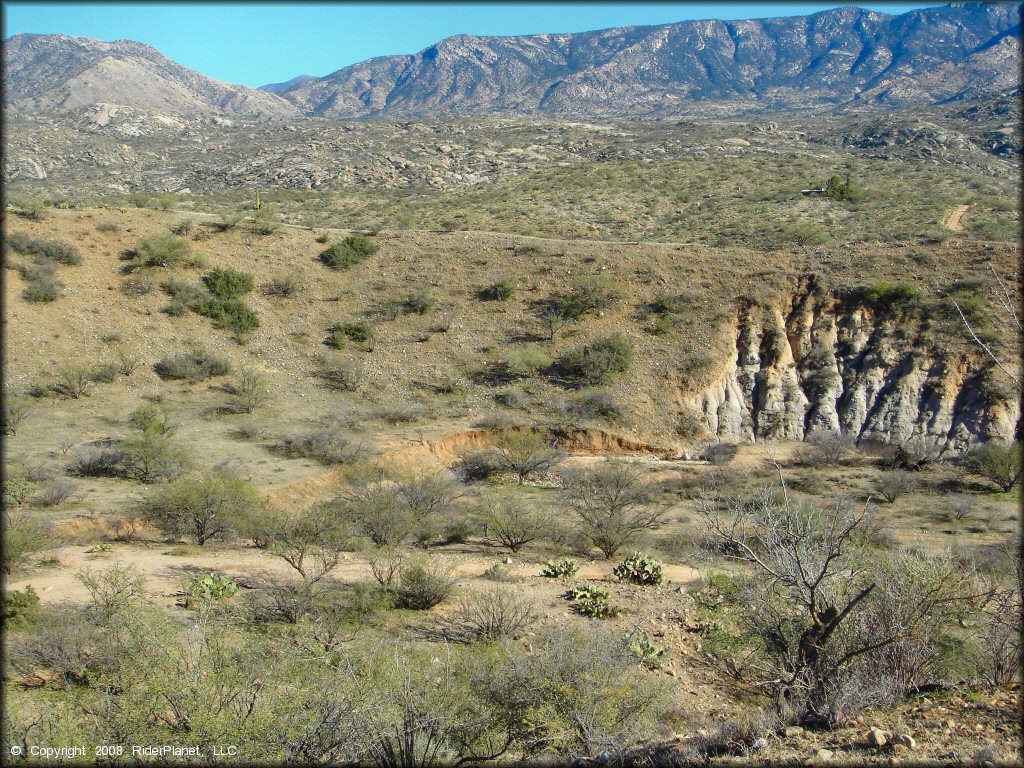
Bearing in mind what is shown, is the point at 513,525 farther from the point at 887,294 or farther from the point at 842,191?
the point at 842,191

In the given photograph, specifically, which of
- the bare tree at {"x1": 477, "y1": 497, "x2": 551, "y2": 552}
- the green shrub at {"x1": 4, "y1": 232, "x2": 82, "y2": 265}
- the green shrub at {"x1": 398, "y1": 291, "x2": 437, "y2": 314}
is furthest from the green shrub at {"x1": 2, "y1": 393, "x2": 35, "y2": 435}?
the bare tree at {"x1": 477, "y1": 497, "x2": 551, "y2": 552}

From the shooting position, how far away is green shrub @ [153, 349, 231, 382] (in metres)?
22.4

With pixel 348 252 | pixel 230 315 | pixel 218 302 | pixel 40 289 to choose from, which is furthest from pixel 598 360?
pixel 40 289

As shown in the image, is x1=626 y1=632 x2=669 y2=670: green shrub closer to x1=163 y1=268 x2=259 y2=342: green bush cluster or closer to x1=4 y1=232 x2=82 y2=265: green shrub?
x1=163 y1=268 x2=259 y2=342: green bush cluster

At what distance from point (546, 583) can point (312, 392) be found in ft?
47.0

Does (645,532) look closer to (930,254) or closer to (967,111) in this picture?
(930,254)

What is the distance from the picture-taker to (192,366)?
2269 cm

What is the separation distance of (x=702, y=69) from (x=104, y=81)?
12175cm

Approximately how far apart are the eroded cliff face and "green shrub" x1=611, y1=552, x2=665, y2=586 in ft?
40.7

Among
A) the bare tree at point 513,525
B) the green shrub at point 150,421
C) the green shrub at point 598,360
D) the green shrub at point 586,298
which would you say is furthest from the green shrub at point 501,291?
the bare tree at point 513,525

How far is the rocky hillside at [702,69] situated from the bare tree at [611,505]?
109m

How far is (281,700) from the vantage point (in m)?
6.30

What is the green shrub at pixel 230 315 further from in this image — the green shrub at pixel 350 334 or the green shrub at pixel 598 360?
the green shrub at pixel 598 360

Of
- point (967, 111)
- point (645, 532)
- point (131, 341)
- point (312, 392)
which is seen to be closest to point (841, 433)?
point (645, 532)
